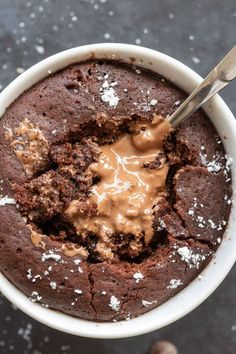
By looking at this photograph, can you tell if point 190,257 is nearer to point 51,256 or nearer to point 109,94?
point 51,256

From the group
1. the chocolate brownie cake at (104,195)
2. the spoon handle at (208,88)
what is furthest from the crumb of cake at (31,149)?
the spoon handle at (208,88)

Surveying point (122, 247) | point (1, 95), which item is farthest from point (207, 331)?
point (1, 95)

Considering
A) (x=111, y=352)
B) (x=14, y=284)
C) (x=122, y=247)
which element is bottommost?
(x=111, y=352)

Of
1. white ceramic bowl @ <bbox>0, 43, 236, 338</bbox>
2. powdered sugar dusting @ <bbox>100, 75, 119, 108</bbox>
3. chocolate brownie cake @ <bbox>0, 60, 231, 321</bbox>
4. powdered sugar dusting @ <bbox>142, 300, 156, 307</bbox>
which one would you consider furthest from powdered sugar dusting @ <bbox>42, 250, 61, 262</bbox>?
powdered sugar dusting @ <bbox>100, 75, 119, 108</bbox>

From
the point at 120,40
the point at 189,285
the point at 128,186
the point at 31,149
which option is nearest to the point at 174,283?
the point at 189,285

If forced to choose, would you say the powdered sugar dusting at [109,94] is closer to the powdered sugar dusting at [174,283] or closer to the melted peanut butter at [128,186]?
the melted peanut butter at [128,186]

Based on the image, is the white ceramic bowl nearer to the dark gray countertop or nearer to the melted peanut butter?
the melted peanut butter

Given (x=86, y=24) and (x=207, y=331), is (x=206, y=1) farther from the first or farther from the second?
(x=207, y=331)
